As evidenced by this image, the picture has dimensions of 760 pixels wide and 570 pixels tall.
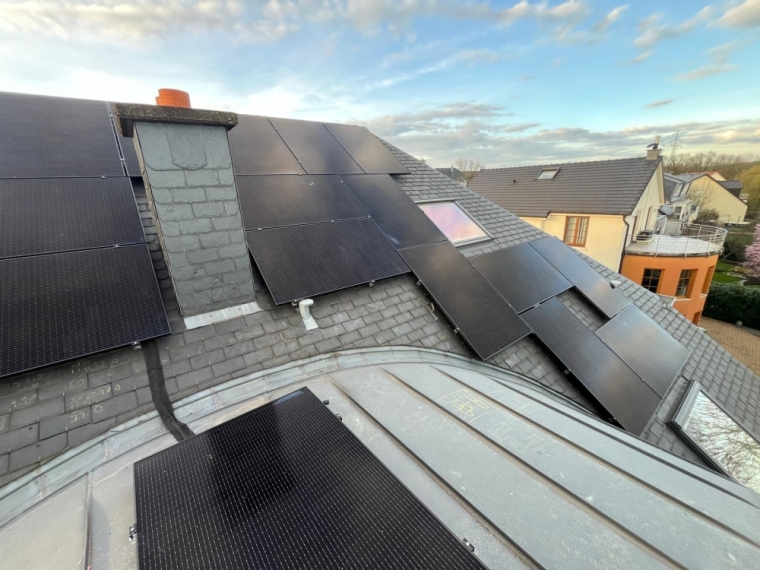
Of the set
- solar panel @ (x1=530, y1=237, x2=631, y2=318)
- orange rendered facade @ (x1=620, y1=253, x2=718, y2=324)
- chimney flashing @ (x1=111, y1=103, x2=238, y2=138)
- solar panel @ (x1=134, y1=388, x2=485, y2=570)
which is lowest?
orange rendered facade @ (x1=620, y1=253, x2=718, y2=324)

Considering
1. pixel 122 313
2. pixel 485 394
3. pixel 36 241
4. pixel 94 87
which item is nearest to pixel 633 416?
pixel 485 394

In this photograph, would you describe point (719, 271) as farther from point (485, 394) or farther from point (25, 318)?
point (25, 318)

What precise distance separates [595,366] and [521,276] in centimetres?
192

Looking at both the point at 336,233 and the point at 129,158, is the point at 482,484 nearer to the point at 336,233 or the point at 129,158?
the point at 336,233

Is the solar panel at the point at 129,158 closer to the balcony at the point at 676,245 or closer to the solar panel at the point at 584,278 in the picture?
the solar panel at the point at 584,278

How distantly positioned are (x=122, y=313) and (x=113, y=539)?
6.29 ft

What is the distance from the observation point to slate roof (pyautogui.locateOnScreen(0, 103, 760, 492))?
247 centimetres

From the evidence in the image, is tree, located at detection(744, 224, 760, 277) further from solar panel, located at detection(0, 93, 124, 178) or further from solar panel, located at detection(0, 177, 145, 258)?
solar panel, located at detection(0, 93, 124, 178)

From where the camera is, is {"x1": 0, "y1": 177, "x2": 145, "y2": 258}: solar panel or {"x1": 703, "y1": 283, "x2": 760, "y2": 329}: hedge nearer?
{"x1": 0, "y1": 177, "x2": 145, "y2": 258}: solar panel

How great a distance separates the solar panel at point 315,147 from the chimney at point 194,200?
243 centimetres

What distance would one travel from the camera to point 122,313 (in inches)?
119

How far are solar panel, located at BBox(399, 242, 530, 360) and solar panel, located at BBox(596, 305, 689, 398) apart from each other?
2.25 meters

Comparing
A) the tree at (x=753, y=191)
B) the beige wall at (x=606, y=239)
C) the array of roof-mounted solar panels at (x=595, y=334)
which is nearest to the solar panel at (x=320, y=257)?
the array of roof-mounted solar panels at (x=595, y=334)

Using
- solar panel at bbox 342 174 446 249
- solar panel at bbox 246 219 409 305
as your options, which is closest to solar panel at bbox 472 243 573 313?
solar panel at bbox 342 174 446 249
